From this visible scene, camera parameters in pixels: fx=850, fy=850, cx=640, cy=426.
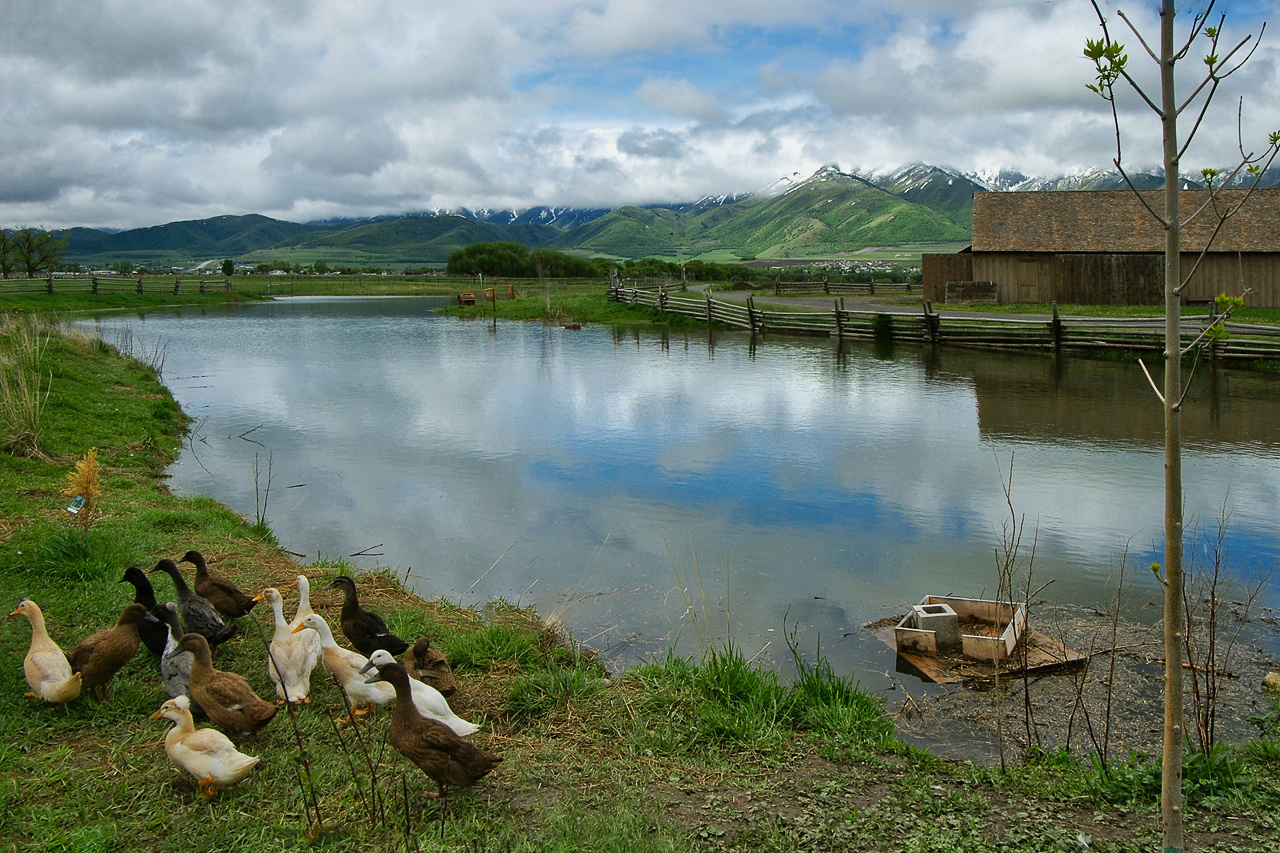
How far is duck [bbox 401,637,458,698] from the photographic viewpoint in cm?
487

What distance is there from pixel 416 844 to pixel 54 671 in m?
2.57

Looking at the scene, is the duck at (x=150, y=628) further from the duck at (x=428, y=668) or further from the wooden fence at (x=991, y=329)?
the wooden fence at (x=991, y=329)

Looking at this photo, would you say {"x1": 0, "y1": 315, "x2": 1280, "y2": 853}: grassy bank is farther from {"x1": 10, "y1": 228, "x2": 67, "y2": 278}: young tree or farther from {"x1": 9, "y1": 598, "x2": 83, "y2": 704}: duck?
{"x1": 10, "y1": 228, "x2": 67, "y2": 278}: young tree

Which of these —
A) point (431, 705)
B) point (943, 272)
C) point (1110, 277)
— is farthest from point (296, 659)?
point (943, 272)

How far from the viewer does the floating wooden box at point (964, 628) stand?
6035 mm

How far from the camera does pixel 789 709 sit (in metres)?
5.08

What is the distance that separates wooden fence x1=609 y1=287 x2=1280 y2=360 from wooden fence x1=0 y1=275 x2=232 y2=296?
34.4 meters

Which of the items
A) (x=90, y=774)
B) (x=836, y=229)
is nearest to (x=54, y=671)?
(x=90, y=774)

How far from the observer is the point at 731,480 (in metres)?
11.1

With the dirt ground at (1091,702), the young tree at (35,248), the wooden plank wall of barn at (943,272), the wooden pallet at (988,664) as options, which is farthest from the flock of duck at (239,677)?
the young tree at (35,248)

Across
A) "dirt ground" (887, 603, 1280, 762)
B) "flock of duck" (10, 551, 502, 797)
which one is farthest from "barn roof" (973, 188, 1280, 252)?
"flock of duck" (10, 551, 502, 797)

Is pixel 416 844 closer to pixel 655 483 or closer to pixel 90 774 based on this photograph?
pixel 90 774

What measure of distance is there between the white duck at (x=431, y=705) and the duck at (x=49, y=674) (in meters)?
1.63

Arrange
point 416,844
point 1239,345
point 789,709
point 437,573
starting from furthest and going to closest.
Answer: point 1239,345
point 437,573
point 789,709
point 416,844
